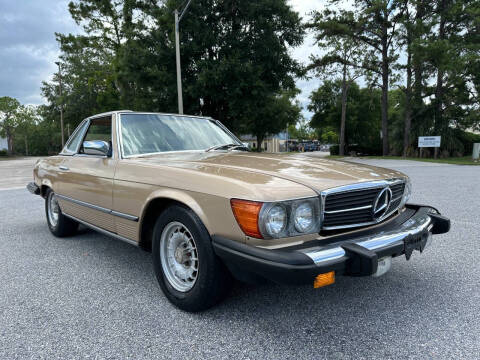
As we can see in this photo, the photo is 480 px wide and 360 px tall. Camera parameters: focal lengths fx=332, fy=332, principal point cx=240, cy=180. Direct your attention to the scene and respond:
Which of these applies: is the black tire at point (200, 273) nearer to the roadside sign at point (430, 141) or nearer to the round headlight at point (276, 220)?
the round headlight at point (276, 220)

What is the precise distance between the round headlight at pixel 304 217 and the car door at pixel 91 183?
179 centimetres

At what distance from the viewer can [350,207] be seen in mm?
2207

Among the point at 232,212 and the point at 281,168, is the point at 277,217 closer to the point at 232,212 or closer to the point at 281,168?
the point at 232,212

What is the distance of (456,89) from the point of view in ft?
87.1

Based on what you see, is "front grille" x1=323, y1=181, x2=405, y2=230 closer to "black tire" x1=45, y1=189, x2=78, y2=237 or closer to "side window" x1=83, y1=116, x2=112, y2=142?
"side window" x1=83, y1=116, x2=112, y2=142

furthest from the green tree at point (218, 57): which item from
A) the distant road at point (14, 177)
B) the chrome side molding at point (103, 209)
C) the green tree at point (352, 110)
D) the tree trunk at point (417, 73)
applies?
the green tree at point (352, 110)

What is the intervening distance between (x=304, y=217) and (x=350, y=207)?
1.31 ft

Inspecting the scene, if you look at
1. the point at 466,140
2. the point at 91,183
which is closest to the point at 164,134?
the point at 91,183

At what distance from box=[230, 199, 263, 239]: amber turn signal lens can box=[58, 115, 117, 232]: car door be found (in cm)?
152

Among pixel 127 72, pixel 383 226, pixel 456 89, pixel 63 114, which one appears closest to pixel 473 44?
pixel 456 89

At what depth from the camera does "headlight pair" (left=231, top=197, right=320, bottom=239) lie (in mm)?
1896

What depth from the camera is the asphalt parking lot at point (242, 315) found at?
1.96m

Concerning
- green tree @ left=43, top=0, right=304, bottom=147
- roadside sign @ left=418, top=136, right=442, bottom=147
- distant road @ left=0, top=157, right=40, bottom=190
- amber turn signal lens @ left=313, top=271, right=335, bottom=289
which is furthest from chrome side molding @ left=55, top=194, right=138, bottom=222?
roadside sign @ left=418, top=136, right=442, bottom=147

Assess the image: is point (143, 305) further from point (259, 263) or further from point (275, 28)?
point (275, 28)
